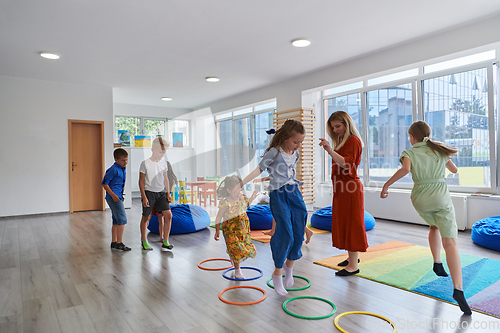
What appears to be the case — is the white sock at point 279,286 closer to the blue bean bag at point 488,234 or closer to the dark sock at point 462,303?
the dark sock at point 462,303

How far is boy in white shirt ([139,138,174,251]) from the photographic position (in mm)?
3740

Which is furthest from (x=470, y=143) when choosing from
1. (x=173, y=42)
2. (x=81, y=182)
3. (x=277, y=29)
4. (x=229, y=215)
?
(x=81, y=182)

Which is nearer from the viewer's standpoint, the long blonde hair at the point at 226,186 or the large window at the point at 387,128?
the long blonde hair at the point at 226,186

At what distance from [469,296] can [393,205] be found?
3339 mm

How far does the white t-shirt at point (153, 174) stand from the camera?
12.3 feet

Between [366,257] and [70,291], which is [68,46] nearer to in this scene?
[70,291]

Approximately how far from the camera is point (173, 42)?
15.5 ft

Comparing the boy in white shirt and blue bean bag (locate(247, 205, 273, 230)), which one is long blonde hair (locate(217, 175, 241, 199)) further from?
blue bean bag (locate(247, 205, 273, 230))

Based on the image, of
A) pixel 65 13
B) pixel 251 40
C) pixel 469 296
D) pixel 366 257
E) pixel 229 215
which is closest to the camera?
pixel 469 296

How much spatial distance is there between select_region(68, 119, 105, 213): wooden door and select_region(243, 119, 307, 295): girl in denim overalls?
589 cm

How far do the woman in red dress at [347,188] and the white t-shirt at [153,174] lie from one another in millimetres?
1982

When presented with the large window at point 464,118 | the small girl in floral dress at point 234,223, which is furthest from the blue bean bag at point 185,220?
the large window at point 464,118

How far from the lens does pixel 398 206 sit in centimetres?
550

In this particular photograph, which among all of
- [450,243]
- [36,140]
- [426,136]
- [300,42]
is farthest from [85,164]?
[450,243]
